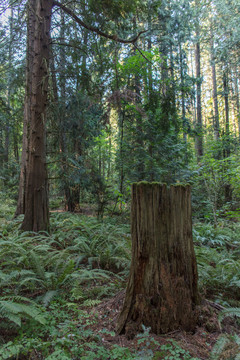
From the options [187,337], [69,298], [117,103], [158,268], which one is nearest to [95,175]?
[117,103]

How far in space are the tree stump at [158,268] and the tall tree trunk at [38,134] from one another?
3938 millimetres

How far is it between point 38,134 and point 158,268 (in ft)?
15.2

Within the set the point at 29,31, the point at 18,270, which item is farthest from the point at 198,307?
the point at 29,31

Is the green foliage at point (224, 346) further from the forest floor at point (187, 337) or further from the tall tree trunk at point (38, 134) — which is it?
the tall tree trunk at point (38, 134)

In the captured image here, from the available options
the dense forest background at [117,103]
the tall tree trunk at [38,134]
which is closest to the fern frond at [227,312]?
the dense forest background at [117,103]

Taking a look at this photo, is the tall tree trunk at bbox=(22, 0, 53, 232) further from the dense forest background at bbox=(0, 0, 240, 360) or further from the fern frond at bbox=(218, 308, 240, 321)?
the fern frond at bbox=(218, 308, 240, 321)

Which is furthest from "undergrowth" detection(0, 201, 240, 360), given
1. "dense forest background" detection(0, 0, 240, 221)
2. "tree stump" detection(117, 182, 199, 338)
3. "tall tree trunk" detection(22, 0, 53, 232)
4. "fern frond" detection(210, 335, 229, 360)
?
"dense forest background" detection(0, 0, 240, 221)

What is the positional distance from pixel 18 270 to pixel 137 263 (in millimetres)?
1893

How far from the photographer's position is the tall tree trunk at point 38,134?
226 inches

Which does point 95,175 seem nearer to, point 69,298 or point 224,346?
point 69,298

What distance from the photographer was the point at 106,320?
8.55ft

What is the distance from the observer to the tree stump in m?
2.35

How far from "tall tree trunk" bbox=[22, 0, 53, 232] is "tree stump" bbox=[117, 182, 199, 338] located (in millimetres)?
3938

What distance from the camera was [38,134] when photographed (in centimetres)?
577
